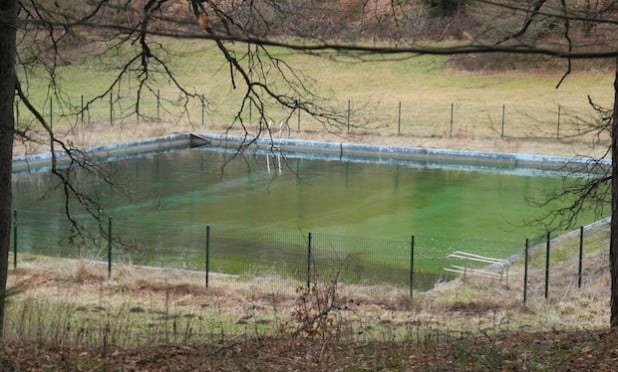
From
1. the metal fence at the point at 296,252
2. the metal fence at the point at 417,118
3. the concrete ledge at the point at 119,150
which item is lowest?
the metal fence at the point at 296,252

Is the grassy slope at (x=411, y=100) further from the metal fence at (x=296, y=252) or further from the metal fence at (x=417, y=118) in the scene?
the metal fence at (x=296, y=252)

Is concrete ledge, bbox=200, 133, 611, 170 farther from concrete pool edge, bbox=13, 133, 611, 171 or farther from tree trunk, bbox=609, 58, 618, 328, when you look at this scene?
tree trunk, bbox=609, 58, 618, 328

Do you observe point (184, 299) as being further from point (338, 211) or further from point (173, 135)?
point (173, 135)

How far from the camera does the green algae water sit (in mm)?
21736

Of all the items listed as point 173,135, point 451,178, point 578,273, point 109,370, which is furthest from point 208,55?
point 109,370

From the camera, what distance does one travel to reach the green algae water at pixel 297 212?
2174 cm

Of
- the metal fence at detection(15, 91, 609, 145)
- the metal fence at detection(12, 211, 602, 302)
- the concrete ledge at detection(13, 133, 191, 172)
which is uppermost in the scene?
the metal fence at detection(15, 91, 609, 145)

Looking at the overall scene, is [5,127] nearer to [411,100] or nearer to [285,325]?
[285,325]

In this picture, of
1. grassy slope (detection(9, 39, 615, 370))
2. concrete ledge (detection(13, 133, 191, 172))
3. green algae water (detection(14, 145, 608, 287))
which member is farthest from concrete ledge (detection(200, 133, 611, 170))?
concrete ledge (detection(13, 133, 191, 172))

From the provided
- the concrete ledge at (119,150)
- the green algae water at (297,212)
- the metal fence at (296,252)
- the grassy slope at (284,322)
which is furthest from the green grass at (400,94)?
the metal fence at (296,252)

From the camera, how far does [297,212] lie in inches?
1081

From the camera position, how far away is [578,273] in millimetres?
18922

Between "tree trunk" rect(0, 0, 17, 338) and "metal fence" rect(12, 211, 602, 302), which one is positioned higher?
"tree trunk" rect(0, 0, 17, 338)

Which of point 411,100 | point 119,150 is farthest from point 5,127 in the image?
point 411,100
